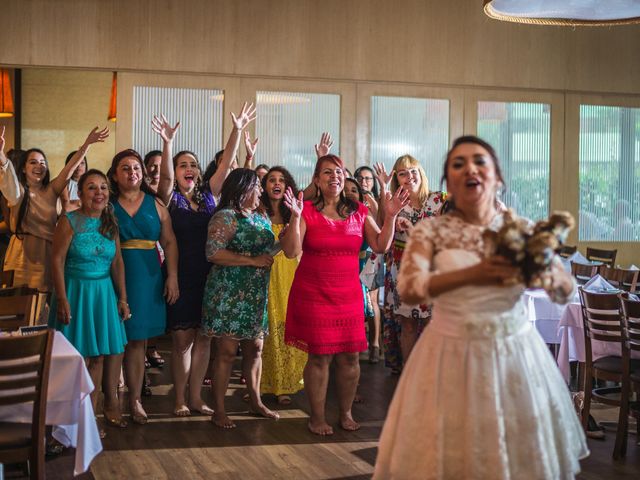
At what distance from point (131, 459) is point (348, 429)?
135 cm

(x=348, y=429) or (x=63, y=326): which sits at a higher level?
(x=63, y=326)

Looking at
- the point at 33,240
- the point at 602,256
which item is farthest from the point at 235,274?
the point at 602,256

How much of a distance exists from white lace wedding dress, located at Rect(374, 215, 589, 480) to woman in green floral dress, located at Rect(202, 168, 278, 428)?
2519mm

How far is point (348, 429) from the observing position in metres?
5.13

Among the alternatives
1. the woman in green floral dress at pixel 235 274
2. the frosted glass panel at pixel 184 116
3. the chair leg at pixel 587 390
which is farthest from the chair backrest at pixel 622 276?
the frosted glass panel at pixel 184 116

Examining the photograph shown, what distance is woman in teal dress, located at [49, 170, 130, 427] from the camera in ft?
15.6

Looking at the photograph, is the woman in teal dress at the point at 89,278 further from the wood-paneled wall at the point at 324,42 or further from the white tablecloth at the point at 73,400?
the wood-paneled wall at the point at 324,42

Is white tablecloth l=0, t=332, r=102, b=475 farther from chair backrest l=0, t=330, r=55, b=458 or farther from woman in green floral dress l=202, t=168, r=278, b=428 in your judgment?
woman in green floral dress l=202, t=168, r=278, b=428

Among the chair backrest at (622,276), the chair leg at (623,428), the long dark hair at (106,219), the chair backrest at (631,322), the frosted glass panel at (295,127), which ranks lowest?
the chair leg at (623,428)

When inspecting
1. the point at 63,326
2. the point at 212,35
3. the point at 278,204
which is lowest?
the point at 63,326

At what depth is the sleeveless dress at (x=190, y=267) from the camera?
5.38 metres

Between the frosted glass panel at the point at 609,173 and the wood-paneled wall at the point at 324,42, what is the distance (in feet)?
1.30

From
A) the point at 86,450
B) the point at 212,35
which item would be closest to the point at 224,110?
the point at 212,35

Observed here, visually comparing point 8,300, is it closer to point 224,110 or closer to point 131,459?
point 131,459
